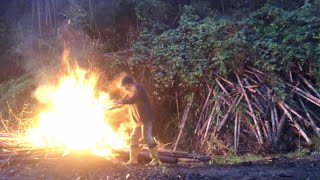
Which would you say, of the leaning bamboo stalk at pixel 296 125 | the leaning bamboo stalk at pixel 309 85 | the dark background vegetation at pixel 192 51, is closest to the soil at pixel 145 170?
the leaning bamboo stalk at pixel 296 125

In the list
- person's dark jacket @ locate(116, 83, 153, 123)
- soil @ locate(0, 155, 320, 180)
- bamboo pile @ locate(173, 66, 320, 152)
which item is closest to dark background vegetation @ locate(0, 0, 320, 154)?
bamboo pile @ locate(173, 66, 320, 152)

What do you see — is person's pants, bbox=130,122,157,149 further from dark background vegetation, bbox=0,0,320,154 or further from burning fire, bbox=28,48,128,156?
dark background vegetation, bbox=0,0,320,154

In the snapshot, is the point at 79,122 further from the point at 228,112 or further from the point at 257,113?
the point at 257,113

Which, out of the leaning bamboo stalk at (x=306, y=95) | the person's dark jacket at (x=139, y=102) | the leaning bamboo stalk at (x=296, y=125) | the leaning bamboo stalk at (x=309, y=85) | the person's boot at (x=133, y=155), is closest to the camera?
the person's dark jacket at (x=139, y=102)

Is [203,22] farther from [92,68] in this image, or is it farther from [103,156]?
[103,156]

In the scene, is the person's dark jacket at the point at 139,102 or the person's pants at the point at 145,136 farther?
the person's pants at the point at 145,136

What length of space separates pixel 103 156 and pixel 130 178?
5.22 ft

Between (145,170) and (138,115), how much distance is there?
5.09ft

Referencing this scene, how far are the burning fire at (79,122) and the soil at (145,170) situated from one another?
0.83 metres

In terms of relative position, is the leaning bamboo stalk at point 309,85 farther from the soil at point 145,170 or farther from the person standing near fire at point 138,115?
the person standing near fire at point 138,115

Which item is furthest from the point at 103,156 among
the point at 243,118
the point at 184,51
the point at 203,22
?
the point at 203,22

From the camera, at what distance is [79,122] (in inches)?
421

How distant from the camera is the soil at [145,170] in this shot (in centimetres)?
745

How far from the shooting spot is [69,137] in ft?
33.1
